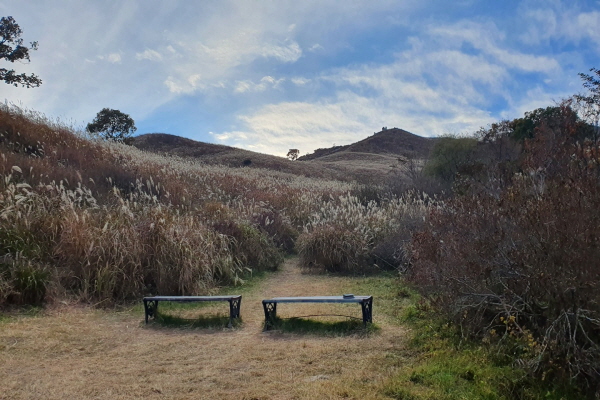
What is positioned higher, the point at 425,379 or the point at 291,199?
the point at 291,199

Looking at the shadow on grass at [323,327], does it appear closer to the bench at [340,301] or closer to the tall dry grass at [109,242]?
the bench at [340,301]

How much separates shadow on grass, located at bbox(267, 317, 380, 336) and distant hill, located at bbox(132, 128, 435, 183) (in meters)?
18.9

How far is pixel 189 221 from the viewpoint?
30.0 ft

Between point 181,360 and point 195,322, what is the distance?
1.44 meters

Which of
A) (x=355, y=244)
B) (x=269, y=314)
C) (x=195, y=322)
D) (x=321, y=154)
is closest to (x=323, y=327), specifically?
(x=269, y=314)

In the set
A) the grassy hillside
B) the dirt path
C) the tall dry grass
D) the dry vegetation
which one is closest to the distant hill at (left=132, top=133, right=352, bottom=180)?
the grassy hillside

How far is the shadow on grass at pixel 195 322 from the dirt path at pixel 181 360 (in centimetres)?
13

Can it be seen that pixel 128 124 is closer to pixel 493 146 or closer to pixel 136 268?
pixel 493 146

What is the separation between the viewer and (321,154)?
75.6 meters

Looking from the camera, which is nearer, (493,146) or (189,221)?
(189,221)

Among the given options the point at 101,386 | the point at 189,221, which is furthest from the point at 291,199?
the point at 101,386

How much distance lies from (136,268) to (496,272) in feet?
16.7

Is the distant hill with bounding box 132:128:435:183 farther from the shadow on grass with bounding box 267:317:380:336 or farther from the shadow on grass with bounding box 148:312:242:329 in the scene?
the shadow on grass with bounding box 148:312:242:329

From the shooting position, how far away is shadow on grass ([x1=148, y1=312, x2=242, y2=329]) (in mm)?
6141
